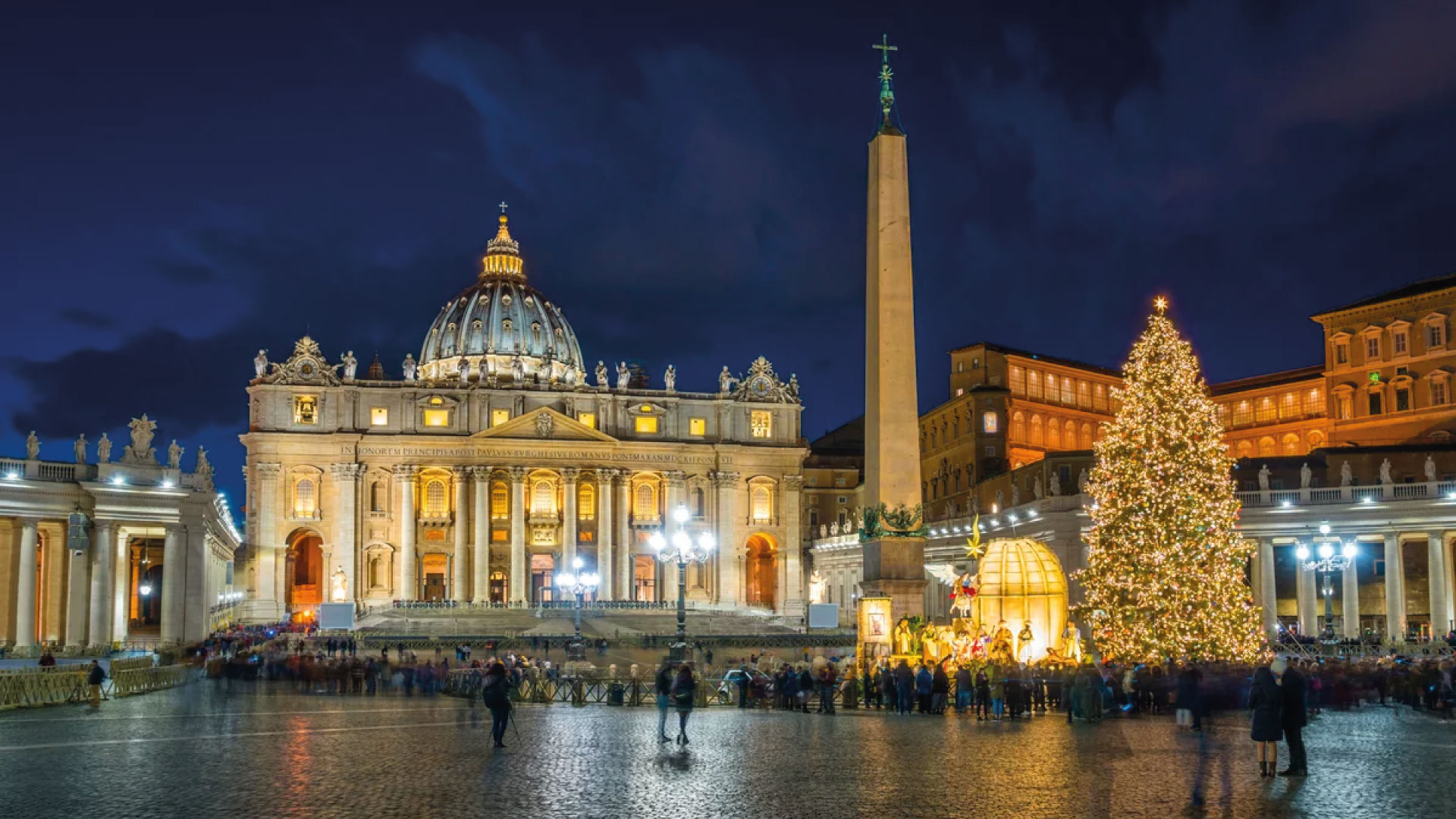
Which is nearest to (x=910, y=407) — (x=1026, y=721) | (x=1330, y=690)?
(x=1026, y=721)

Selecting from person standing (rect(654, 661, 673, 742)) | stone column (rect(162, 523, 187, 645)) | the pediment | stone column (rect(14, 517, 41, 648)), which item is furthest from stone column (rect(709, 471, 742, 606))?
person standing (rect(654, 661, 673, 742))

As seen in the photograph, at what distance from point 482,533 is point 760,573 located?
22.0m

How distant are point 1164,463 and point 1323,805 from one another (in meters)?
15.1

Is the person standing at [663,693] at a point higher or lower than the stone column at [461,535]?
lower

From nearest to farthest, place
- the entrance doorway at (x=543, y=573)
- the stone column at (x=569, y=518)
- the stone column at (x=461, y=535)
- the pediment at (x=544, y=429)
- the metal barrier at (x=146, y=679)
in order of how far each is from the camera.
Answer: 1. the metal barrier at (x=146, y=679)
2. the stone column at (x=461, y=535)
3. the pediment at (x=544, y=429)
4. the stone column at (x=569, y=518)
5. the entrance doorway at (x=543, y=573)

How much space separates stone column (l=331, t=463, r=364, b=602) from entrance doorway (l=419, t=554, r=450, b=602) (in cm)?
423

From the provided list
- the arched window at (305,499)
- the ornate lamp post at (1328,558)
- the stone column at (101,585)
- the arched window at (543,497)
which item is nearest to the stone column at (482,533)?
the arched window at (543,497)

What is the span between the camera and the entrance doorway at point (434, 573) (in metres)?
86.2

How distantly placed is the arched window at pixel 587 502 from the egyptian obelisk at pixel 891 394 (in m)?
62.1

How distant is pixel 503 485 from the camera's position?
8856cm

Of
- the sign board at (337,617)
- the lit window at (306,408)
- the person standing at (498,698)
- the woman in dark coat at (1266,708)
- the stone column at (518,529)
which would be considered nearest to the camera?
the woman in dark coat at (1266,708)

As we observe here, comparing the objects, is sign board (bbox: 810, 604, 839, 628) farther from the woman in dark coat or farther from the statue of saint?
the woman in dark coat

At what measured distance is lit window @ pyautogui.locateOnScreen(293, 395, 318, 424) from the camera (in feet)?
278

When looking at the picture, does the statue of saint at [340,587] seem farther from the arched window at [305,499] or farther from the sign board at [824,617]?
the sign board at [824,617]
